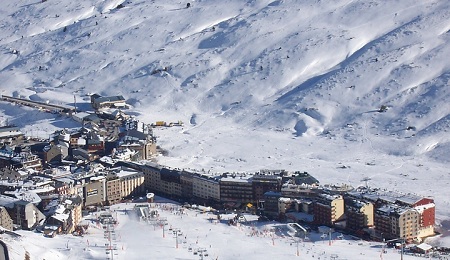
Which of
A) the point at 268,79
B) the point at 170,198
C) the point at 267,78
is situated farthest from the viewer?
the point at 267,78

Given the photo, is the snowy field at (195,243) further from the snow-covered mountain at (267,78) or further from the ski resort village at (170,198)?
the snow-covered mountain at (267,78)

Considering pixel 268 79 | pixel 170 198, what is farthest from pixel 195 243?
pixel 268 79

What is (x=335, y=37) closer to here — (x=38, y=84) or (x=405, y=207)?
(x=38, y=84)

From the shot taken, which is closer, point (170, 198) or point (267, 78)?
point (170, 198)

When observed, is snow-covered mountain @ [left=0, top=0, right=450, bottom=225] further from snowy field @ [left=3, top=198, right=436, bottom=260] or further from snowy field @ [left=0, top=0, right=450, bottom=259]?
snowy field @ [left=3, top=198, right=436, bottom=260]

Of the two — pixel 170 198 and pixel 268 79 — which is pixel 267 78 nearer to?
pixel 268 79

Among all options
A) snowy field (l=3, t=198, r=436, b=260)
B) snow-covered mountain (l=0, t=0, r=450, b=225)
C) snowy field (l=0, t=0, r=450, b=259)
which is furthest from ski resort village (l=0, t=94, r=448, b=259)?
snow-covered mountain (l=0, t=0, r=450, b=225)
